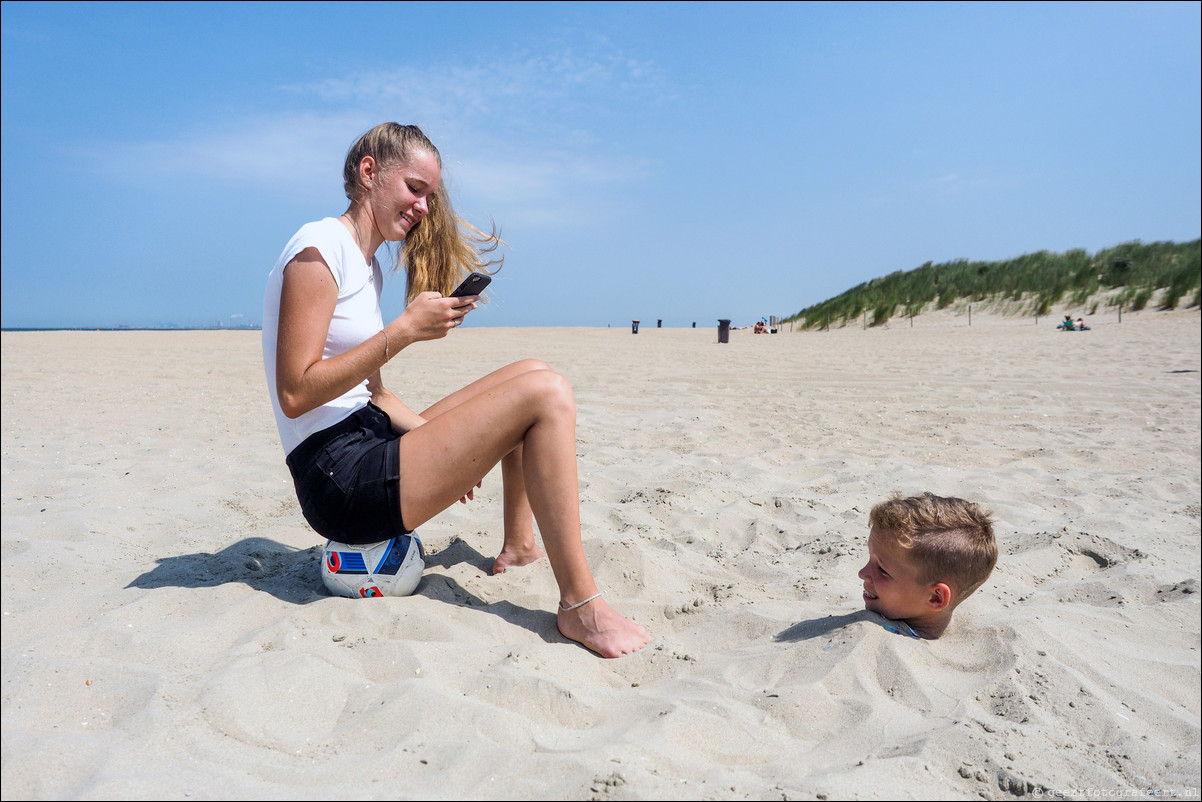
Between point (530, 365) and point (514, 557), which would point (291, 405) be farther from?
point (514, 557)

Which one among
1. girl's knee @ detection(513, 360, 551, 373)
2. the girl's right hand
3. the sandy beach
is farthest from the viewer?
girl's knee @ detection(513, 360, 551, 373)

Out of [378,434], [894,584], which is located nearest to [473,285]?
[378,434]

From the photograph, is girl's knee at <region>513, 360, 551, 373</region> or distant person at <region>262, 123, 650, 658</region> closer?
distant person at <region>262, 123, 650, 658</region>

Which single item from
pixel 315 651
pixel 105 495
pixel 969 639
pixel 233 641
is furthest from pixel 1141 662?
pixel 105 495

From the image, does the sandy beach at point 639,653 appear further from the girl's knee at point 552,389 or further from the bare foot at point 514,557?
the girl's knee at point 552,389

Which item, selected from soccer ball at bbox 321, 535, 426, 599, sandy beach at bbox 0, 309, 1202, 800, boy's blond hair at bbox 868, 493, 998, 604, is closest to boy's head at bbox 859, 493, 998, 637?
boy's blond hair at bbox 868, 493, 998, 604

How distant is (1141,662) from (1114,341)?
35.4 feet


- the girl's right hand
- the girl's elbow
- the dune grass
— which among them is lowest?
the girl's elbow

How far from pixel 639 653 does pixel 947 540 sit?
903mm

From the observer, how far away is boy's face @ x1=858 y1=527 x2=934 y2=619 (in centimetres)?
204

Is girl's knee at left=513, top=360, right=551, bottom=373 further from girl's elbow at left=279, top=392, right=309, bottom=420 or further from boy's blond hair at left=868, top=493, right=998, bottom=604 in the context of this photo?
boy's blond hair at left=868, top=493, right=998, bottom=604

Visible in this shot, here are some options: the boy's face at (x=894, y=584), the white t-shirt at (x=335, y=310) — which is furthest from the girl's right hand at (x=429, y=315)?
the boy's face at (x=894, y=584)

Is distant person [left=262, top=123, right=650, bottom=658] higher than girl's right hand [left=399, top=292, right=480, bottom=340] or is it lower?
lower

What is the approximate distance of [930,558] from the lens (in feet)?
6.69
